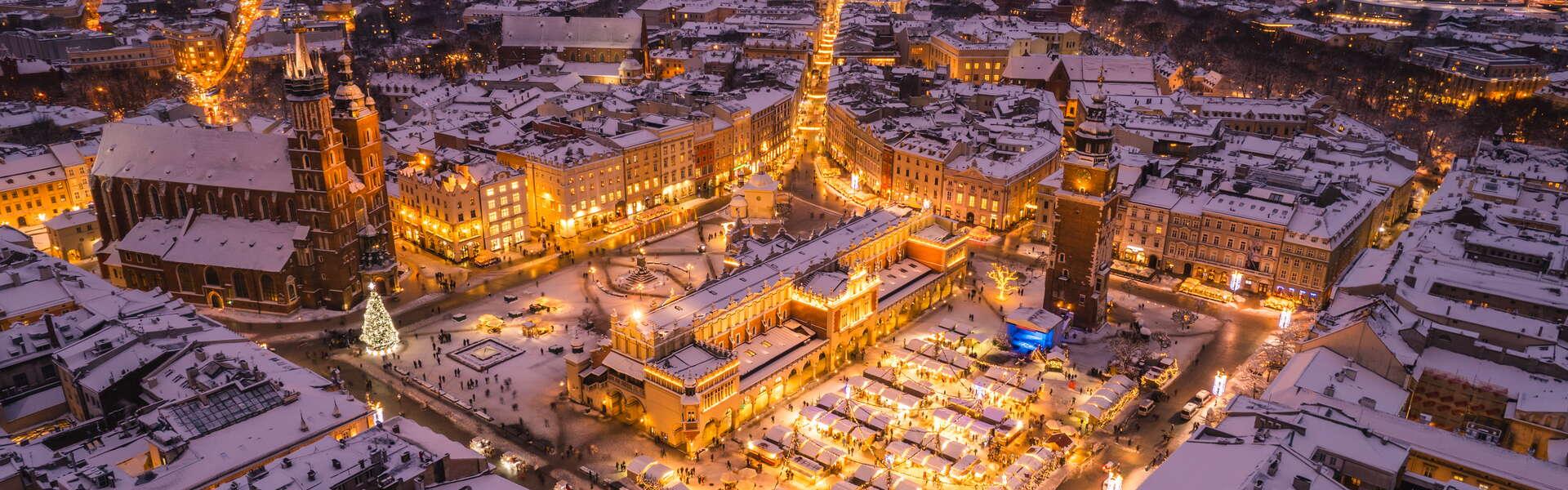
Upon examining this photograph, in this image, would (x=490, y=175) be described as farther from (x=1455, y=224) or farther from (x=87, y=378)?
(x=1455, y=224)

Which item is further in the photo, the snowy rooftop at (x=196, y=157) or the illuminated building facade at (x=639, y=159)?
the illuminated building facade at (x=639, y=159)

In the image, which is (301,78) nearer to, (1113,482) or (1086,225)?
(1086,225)

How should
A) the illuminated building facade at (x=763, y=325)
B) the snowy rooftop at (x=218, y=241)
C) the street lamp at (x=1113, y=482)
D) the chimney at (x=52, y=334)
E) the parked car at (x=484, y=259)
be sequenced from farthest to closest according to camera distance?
the parked car at (x=484, y=259) < the snowy rooftop at (x=218, y=241) < the illuminated building facade at (x=763, y=325) < the chimney at (x=52, y=334) < the street lamp at (x=1113, y=482)

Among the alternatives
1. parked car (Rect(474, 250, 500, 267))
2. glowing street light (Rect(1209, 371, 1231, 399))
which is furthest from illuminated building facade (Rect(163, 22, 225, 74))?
glowing street light (Rect(1209, 371, 1231, 399))

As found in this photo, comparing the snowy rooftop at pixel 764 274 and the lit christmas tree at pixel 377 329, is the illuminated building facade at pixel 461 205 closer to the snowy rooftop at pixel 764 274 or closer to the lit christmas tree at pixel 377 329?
the lit christmas tree at pixel 377 329

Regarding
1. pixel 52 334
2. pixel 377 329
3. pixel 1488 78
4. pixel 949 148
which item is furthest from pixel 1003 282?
pixel 1488 78

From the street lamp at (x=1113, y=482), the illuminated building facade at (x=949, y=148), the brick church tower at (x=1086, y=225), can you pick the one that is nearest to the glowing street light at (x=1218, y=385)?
the brick church tower at (x=1086, y=225)

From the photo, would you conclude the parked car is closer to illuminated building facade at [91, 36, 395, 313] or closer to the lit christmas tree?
illuminated building facade at [91, 36, 395, 313]
